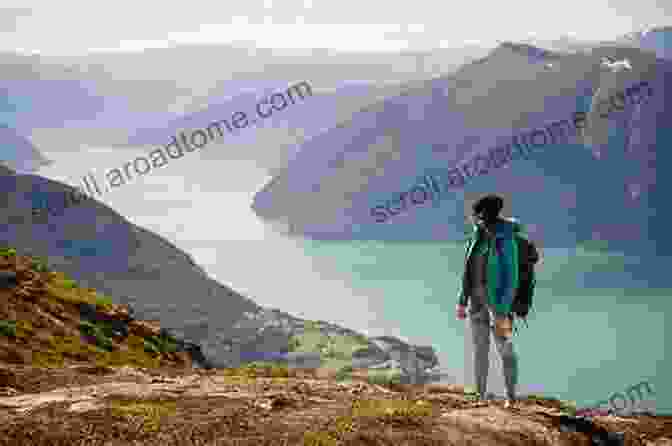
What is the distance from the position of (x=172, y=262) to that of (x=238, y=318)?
758 inches

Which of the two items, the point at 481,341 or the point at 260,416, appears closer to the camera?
the point at 260,416

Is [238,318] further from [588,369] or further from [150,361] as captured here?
[150,361]

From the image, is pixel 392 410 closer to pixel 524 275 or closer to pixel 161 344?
pixel 524 275

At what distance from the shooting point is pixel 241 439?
6.36m

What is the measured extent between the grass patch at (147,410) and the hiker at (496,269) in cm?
386

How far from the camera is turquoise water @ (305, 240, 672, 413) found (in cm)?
10369

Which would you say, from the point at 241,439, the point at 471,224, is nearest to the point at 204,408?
the point at 241,439

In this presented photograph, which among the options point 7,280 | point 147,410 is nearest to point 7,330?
point 7,280

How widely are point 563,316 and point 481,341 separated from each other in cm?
13096

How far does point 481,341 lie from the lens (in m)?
9.34

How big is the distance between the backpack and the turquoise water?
298 feet

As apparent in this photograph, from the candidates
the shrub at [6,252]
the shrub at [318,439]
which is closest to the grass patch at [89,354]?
the shrub at [6,252]

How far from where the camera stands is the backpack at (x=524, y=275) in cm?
896

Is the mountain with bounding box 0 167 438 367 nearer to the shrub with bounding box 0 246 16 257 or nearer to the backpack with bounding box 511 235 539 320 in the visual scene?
the shrub with bounding box 0 246 16 257
